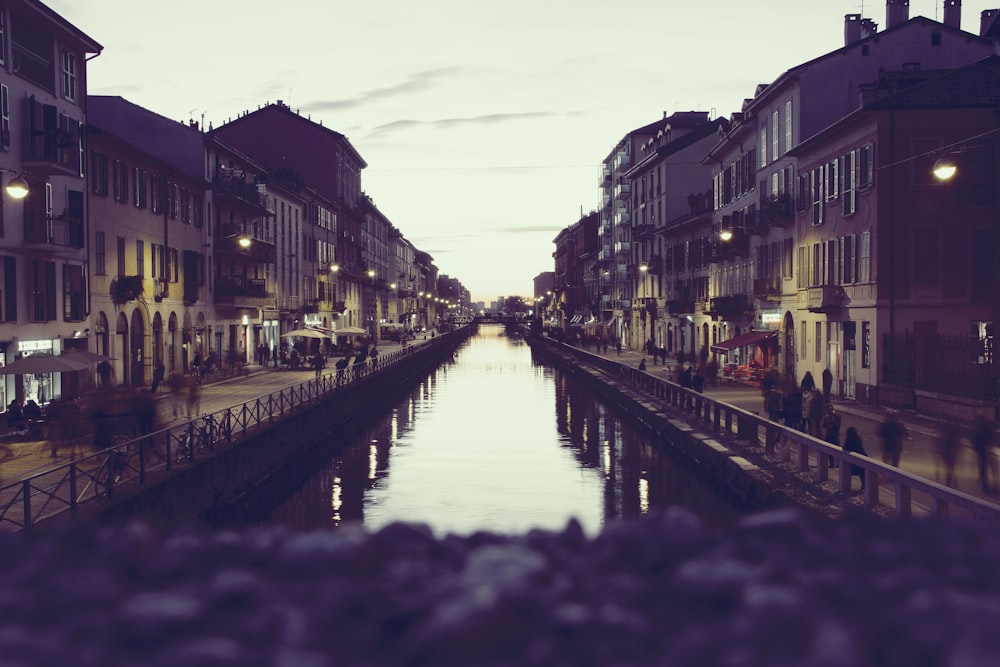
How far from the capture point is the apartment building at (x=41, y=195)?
106 feet

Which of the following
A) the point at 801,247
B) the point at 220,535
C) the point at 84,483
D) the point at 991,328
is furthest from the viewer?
the point at 801,247

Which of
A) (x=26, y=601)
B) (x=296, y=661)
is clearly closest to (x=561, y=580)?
(x=296, y=661)

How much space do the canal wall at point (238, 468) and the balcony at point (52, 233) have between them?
10375 mm

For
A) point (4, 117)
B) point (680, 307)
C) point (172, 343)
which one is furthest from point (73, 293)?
point (680, 307)

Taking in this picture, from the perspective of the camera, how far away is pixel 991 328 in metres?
35.2

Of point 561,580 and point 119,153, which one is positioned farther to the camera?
point 119,153

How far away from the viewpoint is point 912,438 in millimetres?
25844

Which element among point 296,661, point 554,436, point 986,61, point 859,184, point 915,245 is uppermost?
point 986,61

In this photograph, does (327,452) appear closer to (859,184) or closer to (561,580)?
(859,184)

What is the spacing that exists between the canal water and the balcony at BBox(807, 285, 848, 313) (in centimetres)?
913

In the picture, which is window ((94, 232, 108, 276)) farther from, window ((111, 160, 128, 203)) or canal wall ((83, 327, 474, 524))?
canal wall ((83, 327, 474, 524))

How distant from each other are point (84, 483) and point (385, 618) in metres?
→ 15.9

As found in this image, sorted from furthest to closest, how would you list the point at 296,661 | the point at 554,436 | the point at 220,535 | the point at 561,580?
the point at 554,436
the point at 220,535
the point at 561,580
the point at 296,661

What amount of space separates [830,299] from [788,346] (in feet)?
28.7
